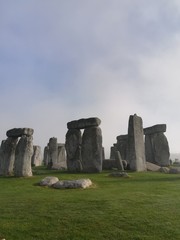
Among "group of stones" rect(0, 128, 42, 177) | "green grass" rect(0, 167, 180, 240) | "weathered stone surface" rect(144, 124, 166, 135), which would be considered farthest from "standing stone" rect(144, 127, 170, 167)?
"green grass" rect(0, 167, 180, 240)

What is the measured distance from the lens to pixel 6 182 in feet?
52.3

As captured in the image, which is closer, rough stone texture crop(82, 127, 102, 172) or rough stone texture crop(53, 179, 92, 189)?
rough stone texture crop(53, 179, 92, 189)

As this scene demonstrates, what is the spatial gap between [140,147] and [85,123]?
472 centimetres

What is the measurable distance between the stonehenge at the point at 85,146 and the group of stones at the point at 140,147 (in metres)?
2.17

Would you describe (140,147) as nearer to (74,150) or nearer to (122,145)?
(74,150)

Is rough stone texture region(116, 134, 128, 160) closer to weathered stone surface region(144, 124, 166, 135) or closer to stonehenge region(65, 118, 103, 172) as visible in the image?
weathered stone surface region(144, 124, 166, 135)

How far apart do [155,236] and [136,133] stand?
52.2ft

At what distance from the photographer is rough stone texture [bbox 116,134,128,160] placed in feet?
104

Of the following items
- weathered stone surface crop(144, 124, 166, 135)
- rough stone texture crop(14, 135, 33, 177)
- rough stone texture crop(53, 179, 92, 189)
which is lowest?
rough stone texture crop(53, 179, 92, 189)

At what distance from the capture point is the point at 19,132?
1959cm

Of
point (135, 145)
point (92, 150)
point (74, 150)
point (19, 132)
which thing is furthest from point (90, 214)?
point (74, 150)

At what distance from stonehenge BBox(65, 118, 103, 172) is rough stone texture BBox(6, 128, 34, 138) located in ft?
14.9

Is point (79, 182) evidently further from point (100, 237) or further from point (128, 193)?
point (100, 237)

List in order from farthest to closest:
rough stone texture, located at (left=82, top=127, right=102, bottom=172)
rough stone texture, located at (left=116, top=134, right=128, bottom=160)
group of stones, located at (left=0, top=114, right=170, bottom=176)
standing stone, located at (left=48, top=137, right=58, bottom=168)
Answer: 1. rough stone texture, located at (left=116, top=134, right=128, bottom=160)
2. standing stone, located at (left=48, top=137, right=58, bottom=168)
3. rough stone texture, located at (left=82, top=127, right=102, bottom=172)
4. group of stones, located at (left=0, top=114, right=170, bottom=176)
